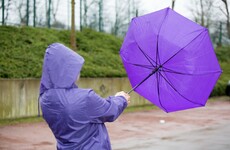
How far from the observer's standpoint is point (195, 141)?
9.86 m

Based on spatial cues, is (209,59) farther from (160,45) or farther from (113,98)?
(113,98)

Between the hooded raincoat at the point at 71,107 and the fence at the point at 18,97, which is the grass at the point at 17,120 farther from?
the hooded raincoat at the point at 71,107

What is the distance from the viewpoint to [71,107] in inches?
110

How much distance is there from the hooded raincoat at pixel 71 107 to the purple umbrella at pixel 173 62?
1136 millimetres

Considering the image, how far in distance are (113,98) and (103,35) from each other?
65.5 ft

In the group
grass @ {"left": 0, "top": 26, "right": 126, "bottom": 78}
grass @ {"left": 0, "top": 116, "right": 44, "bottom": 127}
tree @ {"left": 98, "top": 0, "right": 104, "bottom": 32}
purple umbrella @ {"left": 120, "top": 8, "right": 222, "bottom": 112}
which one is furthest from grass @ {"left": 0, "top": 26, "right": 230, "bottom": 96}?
purple umbrella @ {"left": 120, "top": 8, "right": 222, "bottom": 112}

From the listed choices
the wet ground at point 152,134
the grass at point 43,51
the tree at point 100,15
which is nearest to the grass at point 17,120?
the wet ground at point 152,134

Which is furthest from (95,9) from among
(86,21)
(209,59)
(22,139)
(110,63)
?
(209,59)

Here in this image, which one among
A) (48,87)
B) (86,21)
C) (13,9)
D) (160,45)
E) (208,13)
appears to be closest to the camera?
(48,87)

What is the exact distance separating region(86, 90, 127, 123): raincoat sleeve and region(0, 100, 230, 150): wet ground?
20.0 feet

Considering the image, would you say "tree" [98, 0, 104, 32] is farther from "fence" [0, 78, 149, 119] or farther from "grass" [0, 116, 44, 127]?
"grass" [0, 116, 44, 127]

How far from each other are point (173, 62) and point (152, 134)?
7345mm

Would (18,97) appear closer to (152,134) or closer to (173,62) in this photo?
(152,134)

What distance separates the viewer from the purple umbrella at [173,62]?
3.96 meters
